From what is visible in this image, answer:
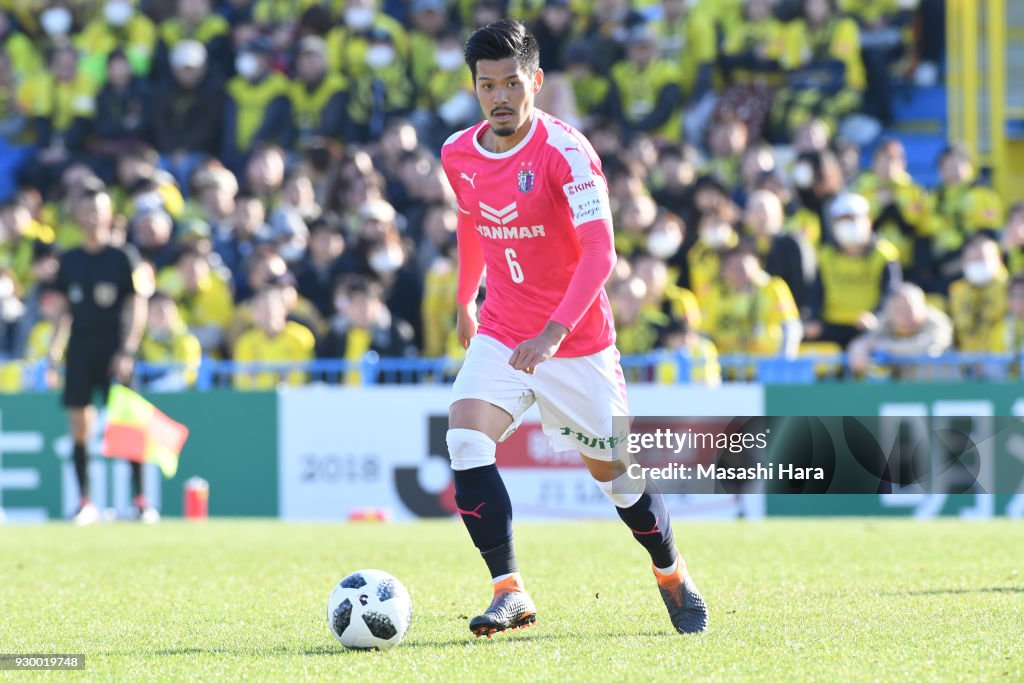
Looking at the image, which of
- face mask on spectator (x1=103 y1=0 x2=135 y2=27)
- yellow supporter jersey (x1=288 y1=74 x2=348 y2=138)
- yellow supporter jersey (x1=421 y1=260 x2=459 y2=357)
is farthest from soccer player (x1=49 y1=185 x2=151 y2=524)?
face mask on spectator (x1=103 y1=0 x2=135 y2=27)

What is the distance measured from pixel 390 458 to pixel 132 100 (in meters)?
7.51

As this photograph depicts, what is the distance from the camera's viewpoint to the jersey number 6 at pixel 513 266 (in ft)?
21.0

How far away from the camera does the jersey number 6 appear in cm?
639

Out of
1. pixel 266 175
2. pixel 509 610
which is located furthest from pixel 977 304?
pixel 509 610

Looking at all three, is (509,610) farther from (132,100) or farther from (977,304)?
(132,100)

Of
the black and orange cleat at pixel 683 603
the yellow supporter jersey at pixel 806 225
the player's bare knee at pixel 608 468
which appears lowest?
the black and orange cleat at pixel 683 603

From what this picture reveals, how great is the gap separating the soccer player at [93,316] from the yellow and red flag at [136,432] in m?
0.17

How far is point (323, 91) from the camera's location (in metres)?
19.2

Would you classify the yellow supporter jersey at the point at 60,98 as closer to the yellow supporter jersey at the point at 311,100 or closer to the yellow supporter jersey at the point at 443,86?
the yellow supporter jersey at the point at 311,100

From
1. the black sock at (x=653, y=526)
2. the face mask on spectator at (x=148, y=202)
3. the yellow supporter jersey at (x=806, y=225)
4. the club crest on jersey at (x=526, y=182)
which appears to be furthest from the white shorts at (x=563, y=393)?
the face mask on spectator at (x=148, y=202)

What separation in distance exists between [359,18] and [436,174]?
3.66 m

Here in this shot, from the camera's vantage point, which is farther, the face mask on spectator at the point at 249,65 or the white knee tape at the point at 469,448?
the face mask on spectator at the point at 249,65

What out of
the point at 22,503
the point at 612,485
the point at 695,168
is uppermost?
the point at 695,168

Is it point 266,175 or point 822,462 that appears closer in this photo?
point 822,462
